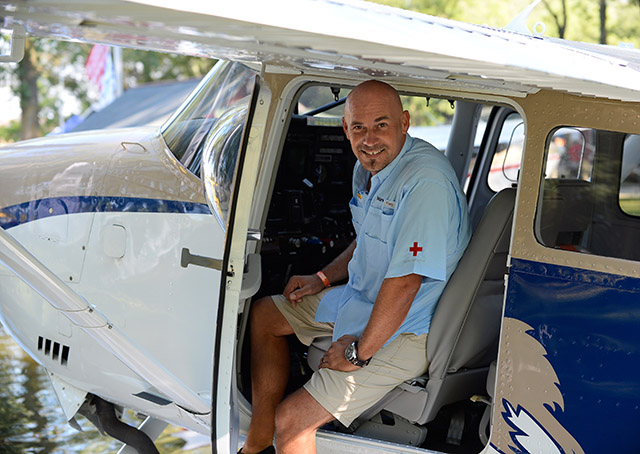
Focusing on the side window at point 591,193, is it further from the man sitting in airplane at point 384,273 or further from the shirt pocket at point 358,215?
the shirt pocket at point 358,215

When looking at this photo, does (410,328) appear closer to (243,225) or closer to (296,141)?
(243,225)

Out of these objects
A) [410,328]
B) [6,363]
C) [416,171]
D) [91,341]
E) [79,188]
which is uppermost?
[416,171]

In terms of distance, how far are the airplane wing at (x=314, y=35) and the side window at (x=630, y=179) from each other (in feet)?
3.85

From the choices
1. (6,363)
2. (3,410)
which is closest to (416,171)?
(3,410)

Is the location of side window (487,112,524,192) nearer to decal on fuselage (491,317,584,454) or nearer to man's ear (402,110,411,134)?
man's ear (402,110,411,134)

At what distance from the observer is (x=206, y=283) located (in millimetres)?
3137

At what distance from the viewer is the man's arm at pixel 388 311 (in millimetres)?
2760

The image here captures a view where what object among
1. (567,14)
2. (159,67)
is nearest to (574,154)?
(567,14)

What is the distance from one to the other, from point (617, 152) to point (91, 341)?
2.68 meters

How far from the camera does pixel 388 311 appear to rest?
276 centimetres

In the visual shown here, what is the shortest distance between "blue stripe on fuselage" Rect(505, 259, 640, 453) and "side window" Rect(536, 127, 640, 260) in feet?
0.59

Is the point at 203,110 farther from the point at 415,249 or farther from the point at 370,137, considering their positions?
the point at 415,249

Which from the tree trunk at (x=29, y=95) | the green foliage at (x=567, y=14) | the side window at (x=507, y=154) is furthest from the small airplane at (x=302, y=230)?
the tree trunk at (x=29, y=95)

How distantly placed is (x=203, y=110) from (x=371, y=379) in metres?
1.65
